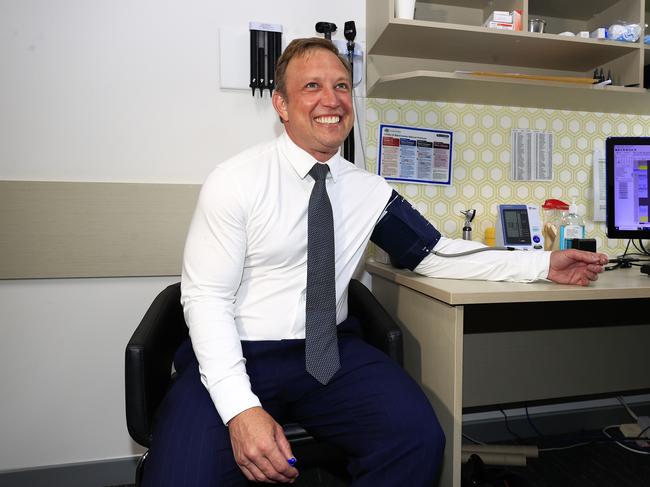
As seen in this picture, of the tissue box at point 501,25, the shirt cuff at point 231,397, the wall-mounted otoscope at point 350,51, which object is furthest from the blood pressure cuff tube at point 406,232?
the tissue box at point 501,25

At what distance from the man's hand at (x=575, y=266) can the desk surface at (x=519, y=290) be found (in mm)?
25

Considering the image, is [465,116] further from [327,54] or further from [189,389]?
[189,389]

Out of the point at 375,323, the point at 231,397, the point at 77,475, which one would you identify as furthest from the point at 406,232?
the point at 77,475

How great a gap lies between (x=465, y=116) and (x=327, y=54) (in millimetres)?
874

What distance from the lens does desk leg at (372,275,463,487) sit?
113cm

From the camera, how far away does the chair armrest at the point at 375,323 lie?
1.17 metres

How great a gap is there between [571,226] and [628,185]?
1.04 feet

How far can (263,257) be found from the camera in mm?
1153

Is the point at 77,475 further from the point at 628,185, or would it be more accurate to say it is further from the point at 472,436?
the point at 628,185

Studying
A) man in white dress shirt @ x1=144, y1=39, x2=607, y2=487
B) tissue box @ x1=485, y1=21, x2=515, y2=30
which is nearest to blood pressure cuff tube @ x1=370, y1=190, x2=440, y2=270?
man in white dress shirt @ x1=144, y1=39, x2=607, y2=487

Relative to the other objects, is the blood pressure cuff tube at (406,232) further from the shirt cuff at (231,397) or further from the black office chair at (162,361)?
the shirt cuff at (231,397)

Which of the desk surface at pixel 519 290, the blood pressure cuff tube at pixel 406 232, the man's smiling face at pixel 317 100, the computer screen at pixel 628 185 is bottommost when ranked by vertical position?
the desk surface at pixel 519 290

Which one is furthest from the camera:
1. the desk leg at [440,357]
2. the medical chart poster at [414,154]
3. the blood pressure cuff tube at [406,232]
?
the medical chart poster at [414,154]

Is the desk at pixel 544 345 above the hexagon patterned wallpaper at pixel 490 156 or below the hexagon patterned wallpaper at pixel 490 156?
below
